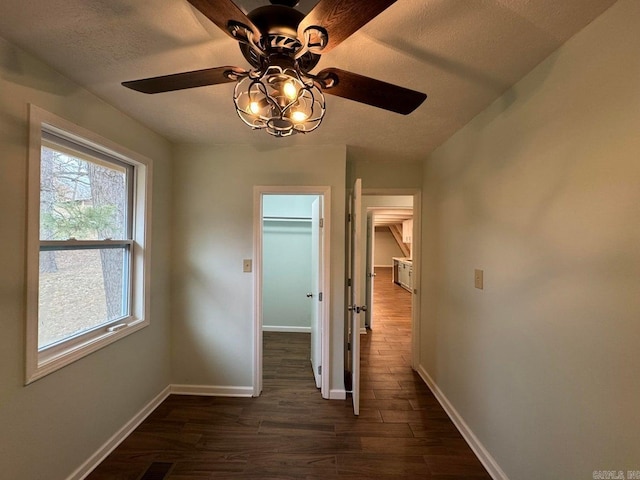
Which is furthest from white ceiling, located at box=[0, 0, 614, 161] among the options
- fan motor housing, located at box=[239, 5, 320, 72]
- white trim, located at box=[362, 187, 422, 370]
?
white trim, located at box=[362, 187, 422, 370]

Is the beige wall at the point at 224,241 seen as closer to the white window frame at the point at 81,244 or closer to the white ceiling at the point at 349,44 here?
the white window frame at the point at 81,244

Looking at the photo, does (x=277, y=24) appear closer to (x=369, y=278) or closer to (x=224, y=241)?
(x=224, y=241)

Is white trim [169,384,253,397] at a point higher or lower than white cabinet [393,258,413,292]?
lower

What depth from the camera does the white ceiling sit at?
1.07 m

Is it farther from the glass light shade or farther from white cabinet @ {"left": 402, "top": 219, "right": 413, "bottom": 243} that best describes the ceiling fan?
white cabinet @ {"left": 402, "top": 219, "right": 413, "bottom": 243}

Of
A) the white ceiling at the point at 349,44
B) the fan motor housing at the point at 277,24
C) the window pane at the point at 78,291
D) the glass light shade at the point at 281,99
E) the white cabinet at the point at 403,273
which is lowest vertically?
the white cabinet at the point at 403,273

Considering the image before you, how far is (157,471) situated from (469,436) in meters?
2.11

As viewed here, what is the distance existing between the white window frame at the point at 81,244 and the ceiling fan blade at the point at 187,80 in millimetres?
743

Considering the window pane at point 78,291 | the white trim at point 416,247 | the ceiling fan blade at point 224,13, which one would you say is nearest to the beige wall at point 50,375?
the window pane at point 78,291

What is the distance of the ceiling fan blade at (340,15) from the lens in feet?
2.36

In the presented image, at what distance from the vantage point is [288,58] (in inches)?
37.8

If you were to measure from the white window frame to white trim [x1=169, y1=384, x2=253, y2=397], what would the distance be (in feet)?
2.63

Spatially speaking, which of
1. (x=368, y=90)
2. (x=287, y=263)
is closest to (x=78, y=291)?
(x=368, y=90)

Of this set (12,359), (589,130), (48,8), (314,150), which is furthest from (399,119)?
(12,359)
